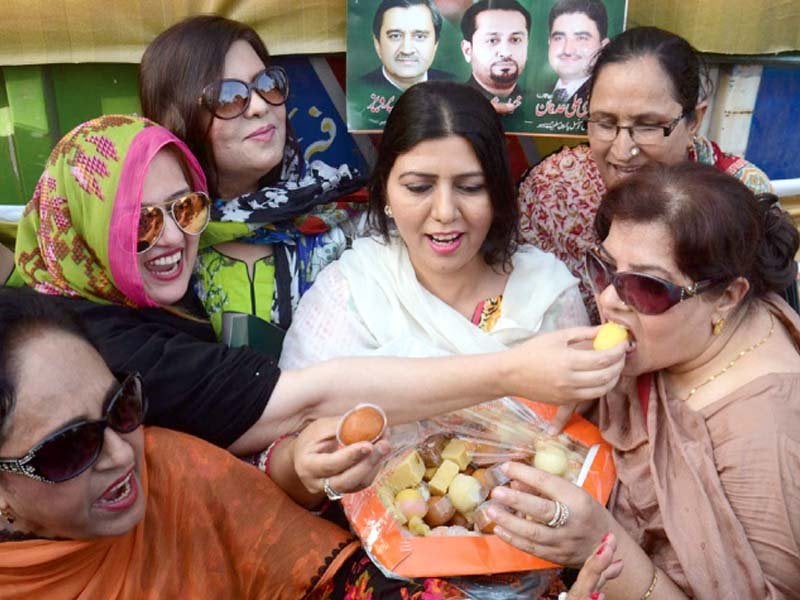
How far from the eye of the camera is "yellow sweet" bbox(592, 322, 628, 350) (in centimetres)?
198

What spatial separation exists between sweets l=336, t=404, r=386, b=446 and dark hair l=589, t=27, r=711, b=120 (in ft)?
5.25

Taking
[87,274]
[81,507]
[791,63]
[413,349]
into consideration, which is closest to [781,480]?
[413,349]


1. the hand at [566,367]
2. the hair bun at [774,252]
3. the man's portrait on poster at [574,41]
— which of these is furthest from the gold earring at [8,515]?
the man's portrait on poster at [574,41]

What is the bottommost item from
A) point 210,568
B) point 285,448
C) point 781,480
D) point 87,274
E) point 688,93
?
point 210,568

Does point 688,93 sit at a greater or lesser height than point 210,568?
greater

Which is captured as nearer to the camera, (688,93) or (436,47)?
(688,93)

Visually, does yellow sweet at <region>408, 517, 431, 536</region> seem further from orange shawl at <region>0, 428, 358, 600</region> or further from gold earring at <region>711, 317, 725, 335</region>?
gold earring at <region>711, 317, 725, 335</region>

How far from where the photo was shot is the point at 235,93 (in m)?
2.56

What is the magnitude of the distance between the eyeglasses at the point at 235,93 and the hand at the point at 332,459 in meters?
1.11

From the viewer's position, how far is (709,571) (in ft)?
5.95

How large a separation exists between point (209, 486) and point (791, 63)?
3187mm

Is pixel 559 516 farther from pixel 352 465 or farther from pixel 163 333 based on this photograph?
pixel 163 333

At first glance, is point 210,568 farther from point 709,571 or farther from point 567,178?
point 567,178

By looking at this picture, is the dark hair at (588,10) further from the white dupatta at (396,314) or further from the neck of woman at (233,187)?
the neck of woman at (233,187)
